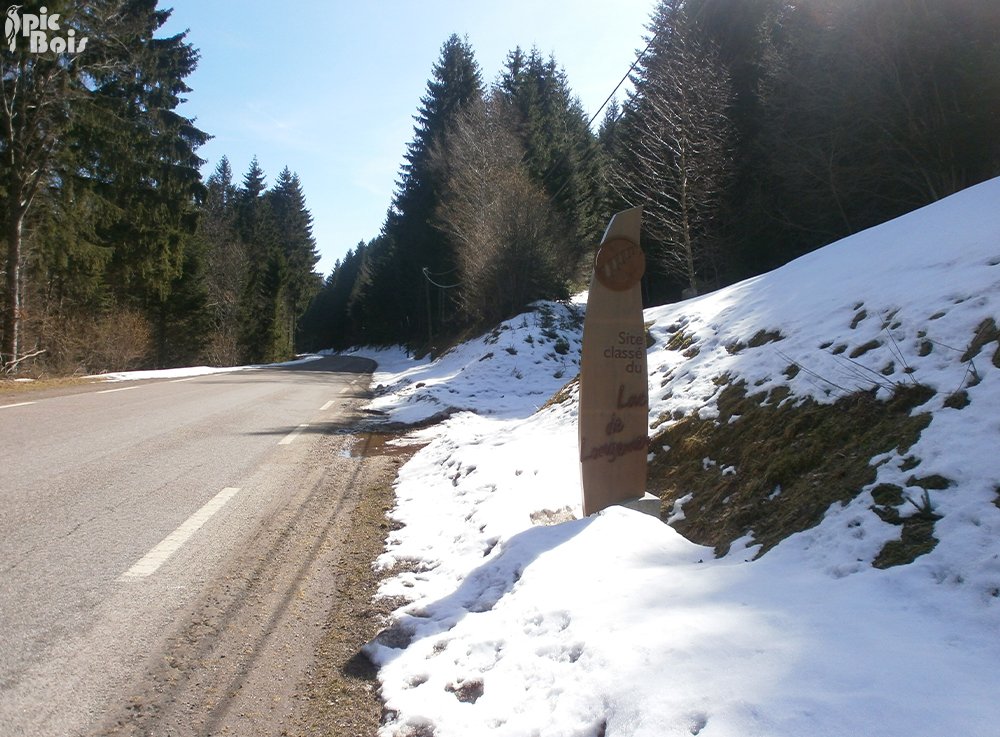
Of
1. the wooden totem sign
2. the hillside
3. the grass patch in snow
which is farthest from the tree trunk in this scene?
the grass patch in snow

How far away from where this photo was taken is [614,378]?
482 cm

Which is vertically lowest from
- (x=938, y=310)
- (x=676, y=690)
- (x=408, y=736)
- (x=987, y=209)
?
(x=408, y=736)

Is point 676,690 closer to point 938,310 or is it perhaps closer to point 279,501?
point 938,310

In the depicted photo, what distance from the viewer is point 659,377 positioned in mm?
7590

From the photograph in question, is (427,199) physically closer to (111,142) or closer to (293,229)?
(111,142)

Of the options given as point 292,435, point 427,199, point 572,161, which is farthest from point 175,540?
point 427,199

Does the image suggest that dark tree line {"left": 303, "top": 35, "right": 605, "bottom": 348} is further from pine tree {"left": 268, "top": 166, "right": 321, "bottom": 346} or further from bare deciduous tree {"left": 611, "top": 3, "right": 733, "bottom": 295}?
pine tree {"left": 268, "top": 166, "right": 321, "bottom": 346}

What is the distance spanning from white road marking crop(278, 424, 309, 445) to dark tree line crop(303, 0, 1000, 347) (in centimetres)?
1087

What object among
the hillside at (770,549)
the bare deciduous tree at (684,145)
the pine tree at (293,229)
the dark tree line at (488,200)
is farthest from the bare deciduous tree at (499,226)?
the pine tree at (293,229)

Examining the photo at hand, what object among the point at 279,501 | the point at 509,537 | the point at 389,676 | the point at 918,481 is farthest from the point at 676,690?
the point at 279,501

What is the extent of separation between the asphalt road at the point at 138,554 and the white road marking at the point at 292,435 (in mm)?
56

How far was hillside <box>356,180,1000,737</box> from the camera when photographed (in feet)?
7.22

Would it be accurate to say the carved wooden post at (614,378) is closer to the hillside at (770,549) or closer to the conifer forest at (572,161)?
the hillside at (770,549)

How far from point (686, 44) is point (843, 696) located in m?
25.9
